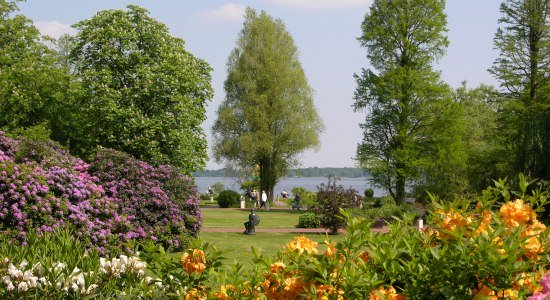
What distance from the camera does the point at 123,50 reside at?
2916cm

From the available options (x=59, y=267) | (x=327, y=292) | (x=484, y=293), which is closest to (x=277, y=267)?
(x=327, y=292)

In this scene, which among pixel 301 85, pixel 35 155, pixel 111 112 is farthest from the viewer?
pixel 301 85

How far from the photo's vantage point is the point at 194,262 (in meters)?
5.11

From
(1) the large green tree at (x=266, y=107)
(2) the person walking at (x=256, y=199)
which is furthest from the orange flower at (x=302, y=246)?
(1) the large green tree at (x=266, y=107)

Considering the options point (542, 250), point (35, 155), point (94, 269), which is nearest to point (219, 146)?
point (35, 155)

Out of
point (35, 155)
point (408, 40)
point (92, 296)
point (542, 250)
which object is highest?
point (408, 40)

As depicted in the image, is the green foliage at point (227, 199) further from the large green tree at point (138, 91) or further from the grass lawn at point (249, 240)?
the grass lawn at point (249, 240)

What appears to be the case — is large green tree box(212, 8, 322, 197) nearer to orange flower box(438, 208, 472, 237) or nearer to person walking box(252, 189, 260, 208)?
person walking box(252, 189, 260, 208)

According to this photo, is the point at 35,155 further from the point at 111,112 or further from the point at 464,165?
the point at 464,165

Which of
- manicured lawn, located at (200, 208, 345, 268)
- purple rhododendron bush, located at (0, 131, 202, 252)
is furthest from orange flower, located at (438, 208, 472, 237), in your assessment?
purple rhododendron bush, located at (0, 131, 202, 252)

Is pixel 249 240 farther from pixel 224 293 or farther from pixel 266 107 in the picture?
pixel 266 107

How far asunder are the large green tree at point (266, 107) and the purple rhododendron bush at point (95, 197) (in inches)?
1131

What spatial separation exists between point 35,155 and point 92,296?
11818 mm

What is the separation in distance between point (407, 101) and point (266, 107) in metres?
13.0
